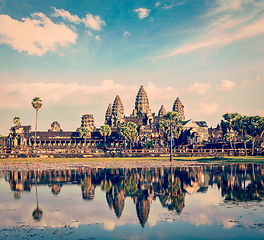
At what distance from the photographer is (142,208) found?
21.0m

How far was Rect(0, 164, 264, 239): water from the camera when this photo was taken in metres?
15.3

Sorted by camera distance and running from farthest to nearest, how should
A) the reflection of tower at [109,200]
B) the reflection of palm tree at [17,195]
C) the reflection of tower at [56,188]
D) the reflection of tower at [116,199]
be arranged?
the reflection of tower at [56,188], the reflection of palm tree at [17,195], the reflection of tower at [109,200], the reflection of tower at [116,199]

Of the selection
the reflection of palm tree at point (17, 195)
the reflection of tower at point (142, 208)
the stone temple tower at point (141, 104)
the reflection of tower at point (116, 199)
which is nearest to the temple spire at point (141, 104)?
the stone temple tower at point (141, 104)

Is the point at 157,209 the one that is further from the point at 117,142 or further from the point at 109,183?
the point at 117,142

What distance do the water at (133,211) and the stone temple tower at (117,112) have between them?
14757 cm

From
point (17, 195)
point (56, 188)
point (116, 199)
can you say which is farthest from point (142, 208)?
point (17, 195)

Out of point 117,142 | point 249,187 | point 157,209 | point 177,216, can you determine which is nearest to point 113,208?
point 157,209

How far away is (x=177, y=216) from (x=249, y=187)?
1459 cm

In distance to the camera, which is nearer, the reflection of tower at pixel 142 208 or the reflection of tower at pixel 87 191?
the reflection of tower at pixel 142 208

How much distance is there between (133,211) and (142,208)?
39.7 inches

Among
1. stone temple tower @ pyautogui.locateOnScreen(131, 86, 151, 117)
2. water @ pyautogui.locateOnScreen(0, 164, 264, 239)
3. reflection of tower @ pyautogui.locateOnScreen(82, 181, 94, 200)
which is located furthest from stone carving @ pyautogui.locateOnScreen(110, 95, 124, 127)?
water @ pyautogui.locateOnScreen(0, 164, 264, 239)

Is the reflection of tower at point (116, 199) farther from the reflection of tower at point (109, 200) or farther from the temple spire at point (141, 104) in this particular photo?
the temple spire at point (141, 104)

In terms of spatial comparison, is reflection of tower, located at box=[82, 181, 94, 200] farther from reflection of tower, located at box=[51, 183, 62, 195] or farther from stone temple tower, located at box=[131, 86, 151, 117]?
stone temple tower, located at box=[131, 86, 151, 117]

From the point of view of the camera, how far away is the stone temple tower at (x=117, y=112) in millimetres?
179725
